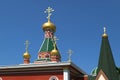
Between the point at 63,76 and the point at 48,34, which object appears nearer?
the point at 63,76

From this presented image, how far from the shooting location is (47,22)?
3397 cm

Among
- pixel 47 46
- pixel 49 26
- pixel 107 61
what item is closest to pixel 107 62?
pixel 107 61

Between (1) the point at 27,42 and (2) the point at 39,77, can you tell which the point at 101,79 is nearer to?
(2) the point at 39,77

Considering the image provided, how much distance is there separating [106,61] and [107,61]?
0.07 metres

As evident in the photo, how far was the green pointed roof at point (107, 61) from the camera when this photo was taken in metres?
25.8

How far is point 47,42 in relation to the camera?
3291cm

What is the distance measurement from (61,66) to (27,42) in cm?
615

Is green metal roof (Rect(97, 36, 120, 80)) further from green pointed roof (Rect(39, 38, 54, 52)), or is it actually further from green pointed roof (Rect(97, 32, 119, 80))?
green pointed roof (Rect(39, 38, 54, 52))

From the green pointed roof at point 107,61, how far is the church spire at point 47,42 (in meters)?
6.31

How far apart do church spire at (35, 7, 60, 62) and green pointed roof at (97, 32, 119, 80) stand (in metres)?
6.31

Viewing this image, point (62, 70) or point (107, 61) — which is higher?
point (107, 61)

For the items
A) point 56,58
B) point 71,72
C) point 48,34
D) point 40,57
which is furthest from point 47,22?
point 71,72

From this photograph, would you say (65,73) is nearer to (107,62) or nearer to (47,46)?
(107,62)

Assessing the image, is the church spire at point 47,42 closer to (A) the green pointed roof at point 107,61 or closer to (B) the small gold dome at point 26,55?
(B) the small gold dome at point 26,55
